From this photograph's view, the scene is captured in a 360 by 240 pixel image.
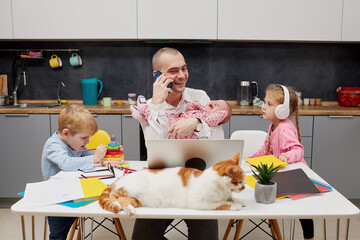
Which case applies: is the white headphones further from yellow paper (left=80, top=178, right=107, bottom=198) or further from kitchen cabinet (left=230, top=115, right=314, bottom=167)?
kitchen cabinet (left=230, top=115, right=314, bottom=167)

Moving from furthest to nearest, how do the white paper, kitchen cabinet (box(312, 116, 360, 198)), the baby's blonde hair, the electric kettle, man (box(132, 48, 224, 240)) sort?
the electric kettle
kitchen cabinet (box(312, 116, 360, 198))
the baby's blonde hair
man (box(132, 48, 224, 240))
the white paper

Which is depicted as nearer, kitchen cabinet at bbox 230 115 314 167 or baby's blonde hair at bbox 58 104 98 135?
baby's blonde hair at bbox 58 104 98 135

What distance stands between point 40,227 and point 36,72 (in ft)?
5.79

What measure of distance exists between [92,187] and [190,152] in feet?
1.40

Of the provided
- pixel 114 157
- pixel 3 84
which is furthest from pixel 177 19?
pixel 3 84

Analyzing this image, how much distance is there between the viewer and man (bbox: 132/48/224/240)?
5.32 feet

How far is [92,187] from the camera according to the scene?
138 cm

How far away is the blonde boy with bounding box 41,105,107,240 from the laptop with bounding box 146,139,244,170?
0.49m

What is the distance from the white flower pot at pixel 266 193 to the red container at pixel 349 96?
2.55 metres

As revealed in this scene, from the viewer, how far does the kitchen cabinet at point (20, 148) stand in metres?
3.11

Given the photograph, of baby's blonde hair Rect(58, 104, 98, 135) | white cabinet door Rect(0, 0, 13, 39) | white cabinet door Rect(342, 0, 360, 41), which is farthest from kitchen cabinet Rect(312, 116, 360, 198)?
white cabinet door Rect(0, 0, 13, 39)

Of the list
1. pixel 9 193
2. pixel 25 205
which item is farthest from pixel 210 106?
pixel 9 193

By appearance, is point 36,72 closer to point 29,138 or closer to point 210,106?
point 29,138

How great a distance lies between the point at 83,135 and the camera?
1.76 metres
